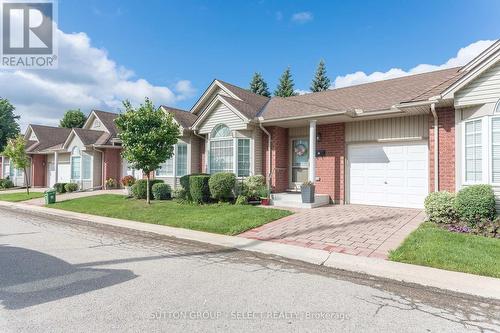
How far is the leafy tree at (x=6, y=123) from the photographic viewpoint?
131ft

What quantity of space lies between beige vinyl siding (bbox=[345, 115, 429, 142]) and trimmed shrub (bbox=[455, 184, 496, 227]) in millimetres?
3349

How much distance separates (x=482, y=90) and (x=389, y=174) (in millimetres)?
4328

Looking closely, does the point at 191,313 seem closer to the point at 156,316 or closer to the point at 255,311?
the point at 156,316

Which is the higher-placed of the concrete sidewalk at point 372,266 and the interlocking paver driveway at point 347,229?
the interlocking paver driveway at point 347,229

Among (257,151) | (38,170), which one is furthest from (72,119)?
(257,151)

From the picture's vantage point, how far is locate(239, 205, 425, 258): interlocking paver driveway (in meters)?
6.75

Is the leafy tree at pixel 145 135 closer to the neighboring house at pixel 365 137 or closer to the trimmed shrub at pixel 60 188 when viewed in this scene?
the neighboring house at pixel 365 137

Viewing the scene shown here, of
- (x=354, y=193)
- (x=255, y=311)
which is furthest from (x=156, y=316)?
(x=354, y=193)

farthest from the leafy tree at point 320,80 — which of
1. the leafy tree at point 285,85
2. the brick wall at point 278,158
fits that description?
the brick wall at point 278,158

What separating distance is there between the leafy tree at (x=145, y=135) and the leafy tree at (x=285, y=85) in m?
30.2

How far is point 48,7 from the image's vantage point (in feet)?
38.5

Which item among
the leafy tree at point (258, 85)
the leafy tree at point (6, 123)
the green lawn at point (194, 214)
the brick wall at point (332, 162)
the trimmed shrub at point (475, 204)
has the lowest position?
the green lawn at point (194, 214)

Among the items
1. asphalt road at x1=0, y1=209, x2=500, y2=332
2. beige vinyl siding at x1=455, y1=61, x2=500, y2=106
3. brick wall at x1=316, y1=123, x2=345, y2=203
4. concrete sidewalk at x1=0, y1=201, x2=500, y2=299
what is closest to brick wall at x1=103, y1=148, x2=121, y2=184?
concrete sidewalk at x1=0, y1=201, x2=500, y2=299

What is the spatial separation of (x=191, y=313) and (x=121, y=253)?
3.48 m
